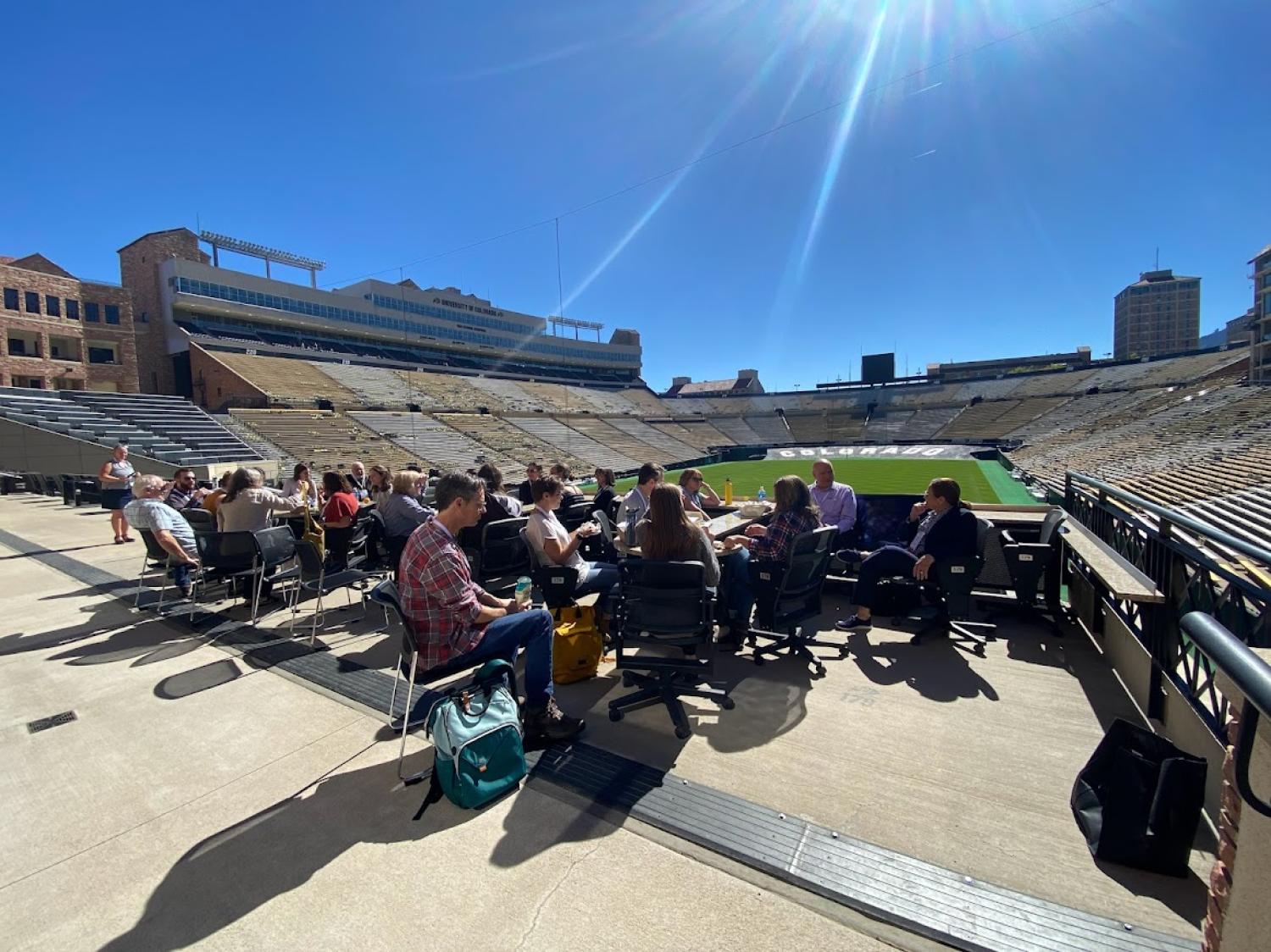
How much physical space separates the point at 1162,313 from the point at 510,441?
13139cm

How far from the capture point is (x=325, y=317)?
4853 cm

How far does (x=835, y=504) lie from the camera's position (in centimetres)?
582

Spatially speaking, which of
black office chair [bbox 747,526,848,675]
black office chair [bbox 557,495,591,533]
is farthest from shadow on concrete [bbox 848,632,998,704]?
black office chair [bbox 557,495,591,533]

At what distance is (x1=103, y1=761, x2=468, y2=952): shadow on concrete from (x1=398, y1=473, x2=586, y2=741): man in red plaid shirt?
0.65m

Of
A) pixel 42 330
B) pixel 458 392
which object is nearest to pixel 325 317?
pixel 458 392

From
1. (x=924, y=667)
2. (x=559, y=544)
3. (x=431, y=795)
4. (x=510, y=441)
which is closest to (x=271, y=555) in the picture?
(x=559, y=544)

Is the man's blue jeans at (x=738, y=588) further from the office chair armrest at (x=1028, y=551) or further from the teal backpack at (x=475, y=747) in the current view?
the office chair armrest at (x=1028, y=551)

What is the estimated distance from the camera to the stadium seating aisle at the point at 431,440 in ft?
106

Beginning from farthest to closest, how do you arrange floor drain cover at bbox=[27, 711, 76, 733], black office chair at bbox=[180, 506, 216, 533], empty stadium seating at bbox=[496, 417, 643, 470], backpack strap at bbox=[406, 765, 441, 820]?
empty stadium seating at bbox=[496, 417, 643, 470] → black office chair at bbox=[180, 506, 216, 533] → floor drain cover at bbox=[27, 711, 76, 733] → backpack strap at bbox=[406, 765, 441, 820]

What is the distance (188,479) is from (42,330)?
38.7 meters

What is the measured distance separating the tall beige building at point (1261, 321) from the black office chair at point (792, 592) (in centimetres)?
5035

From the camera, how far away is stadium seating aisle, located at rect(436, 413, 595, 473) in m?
36.0

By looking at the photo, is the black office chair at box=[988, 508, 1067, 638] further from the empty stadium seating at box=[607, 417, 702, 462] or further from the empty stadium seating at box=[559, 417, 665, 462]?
the empty stadium seating at box=[607, 417, 702, 462]

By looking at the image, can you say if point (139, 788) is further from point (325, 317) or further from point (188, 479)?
point (325, 317)
